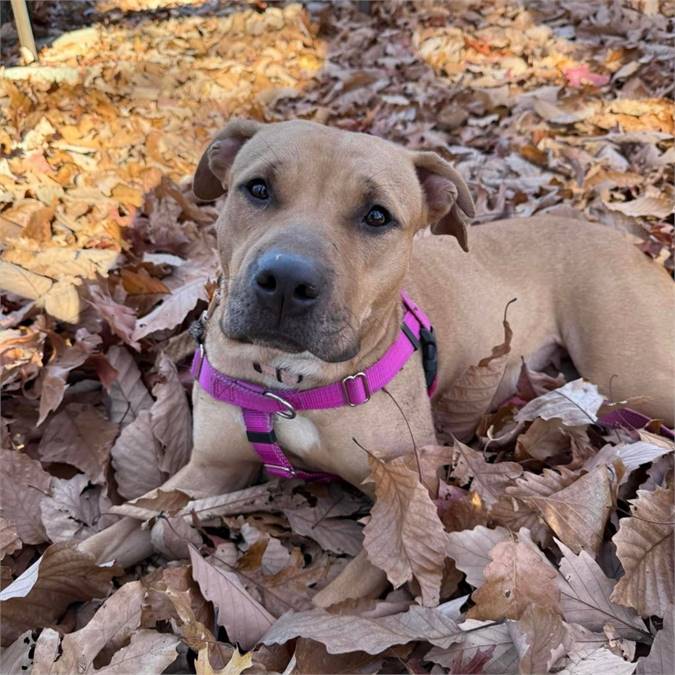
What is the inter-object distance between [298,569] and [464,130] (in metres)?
5.17

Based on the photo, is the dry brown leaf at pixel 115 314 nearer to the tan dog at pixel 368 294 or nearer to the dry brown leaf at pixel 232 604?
the tan dog at pixel 368 294

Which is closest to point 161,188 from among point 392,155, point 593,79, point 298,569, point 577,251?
point 392,155

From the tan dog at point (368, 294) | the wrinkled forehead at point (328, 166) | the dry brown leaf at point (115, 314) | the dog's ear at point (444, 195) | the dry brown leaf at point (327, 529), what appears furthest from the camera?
the dry brown leaf at point (115, 314)

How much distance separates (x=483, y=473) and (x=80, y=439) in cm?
193

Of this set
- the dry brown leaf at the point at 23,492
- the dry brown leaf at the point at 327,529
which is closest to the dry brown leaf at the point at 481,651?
the dry brown leaf at the point at 327,529

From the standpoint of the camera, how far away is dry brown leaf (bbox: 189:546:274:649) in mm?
2441

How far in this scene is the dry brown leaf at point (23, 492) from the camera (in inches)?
113

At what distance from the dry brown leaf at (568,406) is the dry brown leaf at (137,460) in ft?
5.81

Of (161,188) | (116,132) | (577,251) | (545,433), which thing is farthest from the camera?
(116,132)

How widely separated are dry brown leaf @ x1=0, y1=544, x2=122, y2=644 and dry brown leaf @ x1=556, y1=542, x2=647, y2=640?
172cm

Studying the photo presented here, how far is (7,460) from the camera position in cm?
302

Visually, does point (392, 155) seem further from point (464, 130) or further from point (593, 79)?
point (593, 79)

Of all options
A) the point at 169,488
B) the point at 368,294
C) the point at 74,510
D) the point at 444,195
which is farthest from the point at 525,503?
the point at 74,510

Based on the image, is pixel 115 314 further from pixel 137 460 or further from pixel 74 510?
pixel 74 510
